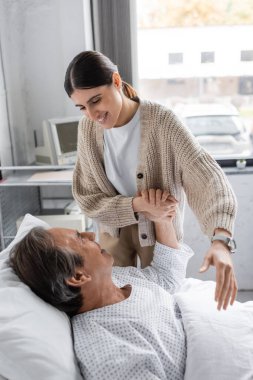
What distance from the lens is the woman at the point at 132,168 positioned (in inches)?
55.6

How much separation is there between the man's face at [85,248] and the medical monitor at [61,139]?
1.30m

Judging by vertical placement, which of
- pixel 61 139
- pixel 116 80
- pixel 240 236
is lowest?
pixel 240 236

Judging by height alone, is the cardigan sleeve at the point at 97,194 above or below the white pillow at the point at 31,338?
above

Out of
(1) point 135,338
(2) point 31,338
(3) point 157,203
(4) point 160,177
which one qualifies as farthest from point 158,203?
(2) point 31,338

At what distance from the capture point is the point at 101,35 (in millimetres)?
2686

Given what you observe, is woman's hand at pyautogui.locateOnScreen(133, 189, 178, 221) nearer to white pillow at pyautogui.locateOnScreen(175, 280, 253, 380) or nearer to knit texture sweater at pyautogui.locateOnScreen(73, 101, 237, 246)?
knit texture sweater at pyautogui.locateOnScreen(73, 101, 237, 246)

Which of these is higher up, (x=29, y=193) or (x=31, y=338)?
(x=31, y=338)

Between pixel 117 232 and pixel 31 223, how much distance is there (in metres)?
0.34

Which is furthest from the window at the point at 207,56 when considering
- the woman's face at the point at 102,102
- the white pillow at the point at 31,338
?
the white pillow at the point at 31,338

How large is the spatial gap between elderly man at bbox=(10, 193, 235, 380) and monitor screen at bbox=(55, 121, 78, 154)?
1319 millimetres

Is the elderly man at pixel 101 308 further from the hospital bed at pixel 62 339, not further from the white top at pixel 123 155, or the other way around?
the white top at pixel 123 155

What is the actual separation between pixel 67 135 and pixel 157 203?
4.20 feet

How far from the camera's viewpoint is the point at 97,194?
175 centimetres

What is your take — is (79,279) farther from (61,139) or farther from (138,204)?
(61,139)
